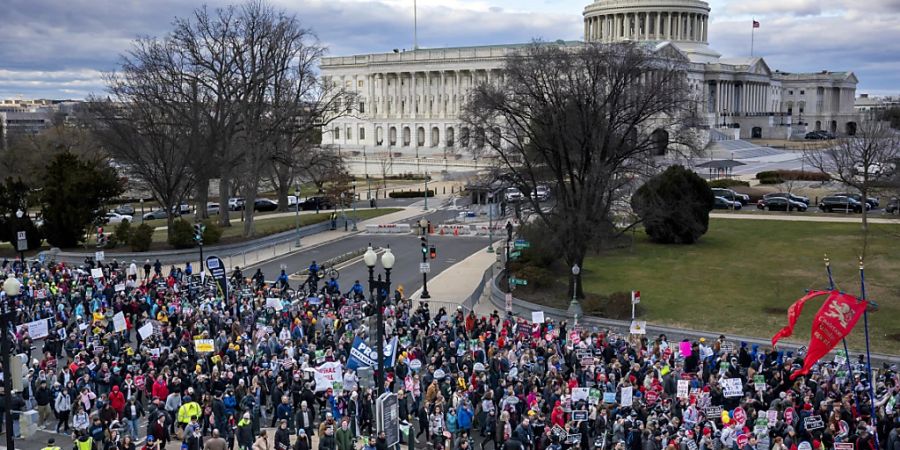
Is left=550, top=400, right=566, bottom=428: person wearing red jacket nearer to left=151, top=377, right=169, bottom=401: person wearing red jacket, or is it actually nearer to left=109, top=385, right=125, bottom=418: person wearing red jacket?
left=151, top=377, right=169, bottom=401: person wearing red jacket

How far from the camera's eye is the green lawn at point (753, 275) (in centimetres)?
3002

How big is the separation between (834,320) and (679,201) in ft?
93.3

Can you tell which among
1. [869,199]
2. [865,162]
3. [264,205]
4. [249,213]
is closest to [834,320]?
[865,162]

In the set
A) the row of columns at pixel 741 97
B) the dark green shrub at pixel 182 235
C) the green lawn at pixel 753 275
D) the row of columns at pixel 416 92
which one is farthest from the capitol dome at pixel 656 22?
the dark green shrub at pixel 182 235

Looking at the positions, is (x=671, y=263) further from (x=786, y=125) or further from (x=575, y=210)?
(x=786, y=125)

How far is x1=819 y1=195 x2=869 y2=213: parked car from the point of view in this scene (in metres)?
58.0

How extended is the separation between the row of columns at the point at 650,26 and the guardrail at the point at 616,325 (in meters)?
112

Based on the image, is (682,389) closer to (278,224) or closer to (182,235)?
(182,235)

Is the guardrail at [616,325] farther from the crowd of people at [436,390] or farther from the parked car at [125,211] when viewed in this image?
the parked car at [125,211]

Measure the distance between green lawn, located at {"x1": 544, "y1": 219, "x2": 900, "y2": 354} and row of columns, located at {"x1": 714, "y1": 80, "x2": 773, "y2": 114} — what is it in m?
92.7

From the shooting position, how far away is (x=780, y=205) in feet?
202

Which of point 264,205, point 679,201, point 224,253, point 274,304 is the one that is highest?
point 679,201

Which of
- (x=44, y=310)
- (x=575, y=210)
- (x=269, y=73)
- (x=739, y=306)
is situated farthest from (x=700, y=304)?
(x=269, y=73)

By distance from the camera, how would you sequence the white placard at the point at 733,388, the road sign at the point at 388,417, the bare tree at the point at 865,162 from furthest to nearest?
the bare tree at the point at 865,162, the white placard at the point at 733,388, the road sign at the point at 388,417
